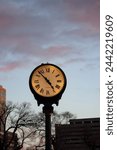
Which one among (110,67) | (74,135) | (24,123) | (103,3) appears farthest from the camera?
(74,135)

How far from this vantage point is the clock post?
6.19 m

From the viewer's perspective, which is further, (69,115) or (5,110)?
(69,115)

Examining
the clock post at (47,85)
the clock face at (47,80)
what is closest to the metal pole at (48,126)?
the clock post at (47,85)

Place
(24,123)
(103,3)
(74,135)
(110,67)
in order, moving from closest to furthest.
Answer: (110,67), (103,3), (24,123), (74,135)

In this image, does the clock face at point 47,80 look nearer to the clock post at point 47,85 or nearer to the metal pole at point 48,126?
the clock post at point 47,85

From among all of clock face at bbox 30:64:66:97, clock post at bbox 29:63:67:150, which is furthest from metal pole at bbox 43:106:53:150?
clock face at bbox 30:64:66:97

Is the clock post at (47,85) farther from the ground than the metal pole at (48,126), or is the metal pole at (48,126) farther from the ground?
the clock post at (47,85)

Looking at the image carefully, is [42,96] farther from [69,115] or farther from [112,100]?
[69,115]

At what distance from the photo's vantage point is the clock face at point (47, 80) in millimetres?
Result: 6227

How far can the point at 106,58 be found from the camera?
741 cm

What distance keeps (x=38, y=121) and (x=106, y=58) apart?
136 ft

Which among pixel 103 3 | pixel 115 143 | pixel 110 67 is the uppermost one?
pixel 103 3

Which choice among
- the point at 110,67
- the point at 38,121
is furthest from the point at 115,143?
the point at 38,121

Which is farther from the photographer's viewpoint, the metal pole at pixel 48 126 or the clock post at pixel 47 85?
the clock post at pixel 47 85
